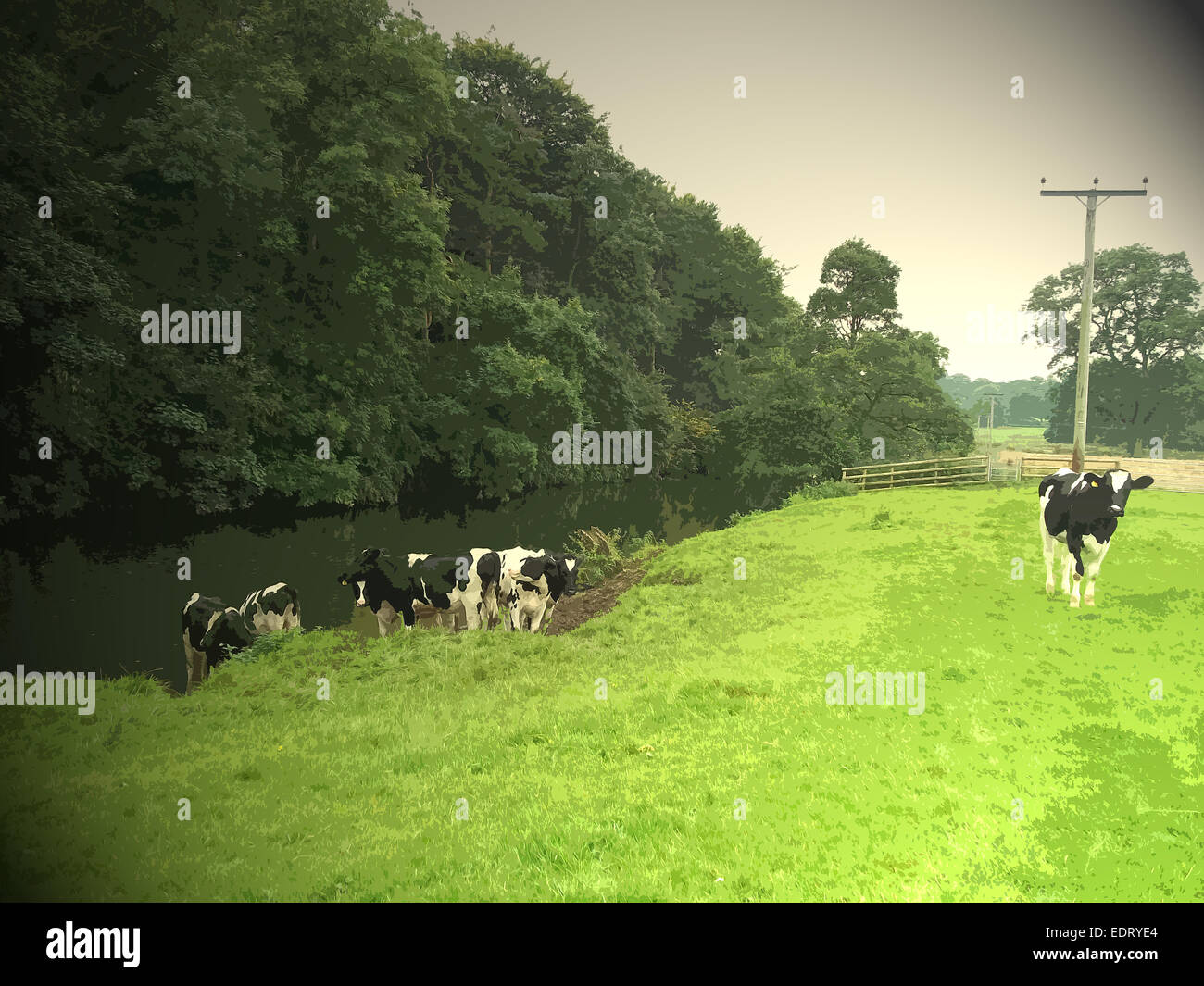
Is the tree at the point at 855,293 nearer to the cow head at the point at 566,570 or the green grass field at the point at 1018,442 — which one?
the green grass field at the point at 1018,442

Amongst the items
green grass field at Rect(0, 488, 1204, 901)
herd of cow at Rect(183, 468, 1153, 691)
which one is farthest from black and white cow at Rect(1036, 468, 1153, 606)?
herd of cow at Rect(183, 468, 1153, 691)

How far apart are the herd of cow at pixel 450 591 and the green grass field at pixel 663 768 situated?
5.45 feet

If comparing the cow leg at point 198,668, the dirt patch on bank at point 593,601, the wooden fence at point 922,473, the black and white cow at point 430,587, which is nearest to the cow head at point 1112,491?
the dirt patch on bank at point 593,601

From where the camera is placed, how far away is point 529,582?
511 inches

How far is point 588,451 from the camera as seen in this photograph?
2970 cm

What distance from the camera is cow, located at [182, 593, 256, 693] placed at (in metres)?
11.6

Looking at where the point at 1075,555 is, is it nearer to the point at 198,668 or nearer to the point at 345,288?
the point at 198,668

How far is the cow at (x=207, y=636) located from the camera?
1160 centimetres

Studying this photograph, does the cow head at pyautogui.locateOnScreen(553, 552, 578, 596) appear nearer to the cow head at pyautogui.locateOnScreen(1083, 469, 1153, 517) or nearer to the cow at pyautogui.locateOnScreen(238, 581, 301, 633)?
the cow at pyautogui.locateOnScreen(238, 581, 301, 633)

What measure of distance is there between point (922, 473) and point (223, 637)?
94.0ft

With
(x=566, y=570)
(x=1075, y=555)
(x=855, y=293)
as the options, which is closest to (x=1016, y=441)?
(x=855, y=293)
